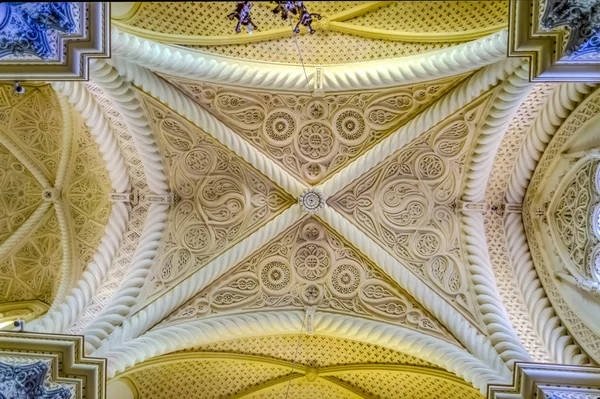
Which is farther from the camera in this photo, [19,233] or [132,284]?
[19,233]

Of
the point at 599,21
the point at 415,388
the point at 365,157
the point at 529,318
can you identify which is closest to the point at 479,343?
the point at 529,318

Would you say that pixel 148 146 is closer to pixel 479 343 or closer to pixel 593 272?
pixel 479 343

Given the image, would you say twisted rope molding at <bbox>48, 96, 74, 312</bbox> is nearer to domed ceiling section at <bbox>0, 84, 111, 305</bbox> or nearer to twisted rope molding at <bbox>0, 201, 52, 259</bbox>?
domed ceiling section at <bbox>0, 84, 111, 305</bbox>

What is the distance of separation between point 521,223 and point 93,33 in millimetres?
7162

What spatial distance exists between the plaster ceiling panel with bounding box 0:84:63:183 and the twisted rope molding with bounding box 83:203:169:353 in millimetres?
2579

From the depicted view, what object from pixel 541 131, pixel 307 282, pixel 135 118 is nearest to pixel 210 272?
pixel 307 282

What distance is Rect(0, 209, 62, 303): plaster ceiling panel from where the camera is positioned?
968cm

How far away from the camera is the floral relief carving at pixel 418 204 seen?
27.0 feet

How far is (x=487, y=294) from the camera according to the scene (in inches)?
302

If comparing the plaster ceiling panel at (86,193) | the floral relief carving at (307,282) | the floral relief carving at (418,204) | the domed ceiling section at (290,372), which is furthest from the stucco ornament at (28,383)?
the floral relief carving at (418,204)

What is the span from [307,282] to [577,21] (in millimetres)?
5511

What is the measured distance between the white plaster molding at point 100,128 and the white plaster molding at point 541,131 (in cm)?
665

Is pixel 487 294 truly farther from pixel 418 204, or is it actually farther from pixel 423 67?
pixel 423 67

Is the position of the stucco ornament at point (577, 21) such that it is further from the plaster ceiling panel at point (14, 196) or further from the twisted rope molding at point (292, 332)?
the plaster ceiling panel at point (14, 196)
